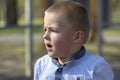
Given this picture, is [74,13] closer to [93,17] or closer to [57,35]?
[57,35]

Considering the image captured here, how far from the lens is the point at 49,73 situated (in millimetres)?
2516

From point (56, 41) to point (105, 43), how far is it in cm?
817

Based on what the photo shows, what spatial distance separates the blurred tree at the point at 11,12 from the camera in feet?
24.7

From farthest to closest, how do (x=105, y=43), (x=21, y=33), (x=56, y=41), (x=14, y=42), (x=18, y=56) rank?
(x=21, y=33) < (x=14, y=42) < (x=105, y=43) < (x=18, y=56) < (x=56, y=41)

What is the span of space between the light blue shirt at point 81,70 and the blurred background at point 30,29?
3503 millimetres

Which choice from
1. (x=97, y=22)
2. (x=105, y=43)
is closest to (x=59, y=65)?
(x=97, y=22)

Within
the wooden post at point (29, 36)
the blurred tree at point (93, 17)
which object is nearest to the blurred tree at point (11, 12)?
the wooden post at point (29, 36)

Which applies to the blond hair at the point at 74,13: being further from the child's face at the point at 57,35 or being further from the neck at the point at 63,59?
the neck at the point at 63,59

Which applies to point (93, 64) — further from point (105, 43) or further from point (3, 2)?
point (105, 43)

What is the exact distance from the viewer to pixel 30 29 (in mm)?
7312

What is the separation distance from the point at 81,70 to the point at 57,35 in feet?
0.76

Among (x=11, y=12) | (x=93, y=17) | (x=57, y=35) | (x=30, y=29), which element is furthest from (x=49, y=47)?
(x=93, y=17)

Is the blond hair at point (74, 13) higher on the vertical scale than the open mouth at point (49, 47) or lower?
higher

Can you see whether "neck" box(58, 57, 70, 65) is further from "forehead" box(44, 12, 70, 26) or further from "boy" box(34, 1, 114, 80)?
"forehead" box(44, 12, 70, 26)
